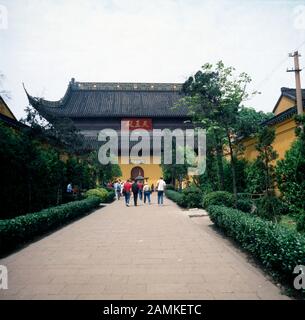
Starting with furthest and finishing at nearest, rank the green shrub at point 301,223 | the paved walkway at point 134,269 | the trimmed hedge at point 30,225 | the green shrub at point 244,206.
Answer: the green shrub at point 244,206, the trimmed hedge at point 30,225, the green shrub at point 301,223, the paved walkway at point 134,269

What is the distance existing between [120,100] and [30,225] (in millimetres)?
29297

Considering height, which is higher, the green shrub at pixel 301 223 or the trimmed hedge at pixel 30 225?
the green shrub at pixel 301 223

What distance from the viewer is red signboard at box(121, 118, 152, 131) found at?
3350 cm

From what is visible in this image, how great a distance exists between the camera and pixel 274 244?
4395 millimetres

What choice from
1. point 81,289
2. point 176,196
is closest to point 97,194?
point 176,196

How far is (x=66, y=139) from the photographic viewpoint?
571 inches

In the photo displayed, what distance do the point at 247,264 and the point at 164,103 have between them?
3111 centimetres

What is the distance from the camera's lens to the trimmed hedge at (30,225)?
20.2 ft

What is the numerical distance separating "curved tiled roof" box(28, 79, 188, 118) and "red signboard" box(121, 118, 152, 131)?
0.63 metres

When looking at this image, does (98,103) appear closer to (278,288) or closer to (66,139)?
(66,139)

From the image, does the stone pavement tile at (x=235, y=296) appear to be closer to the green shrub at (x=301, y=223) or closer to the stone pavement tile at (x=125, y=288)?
the stone pavement tile at (x=125, y=288)

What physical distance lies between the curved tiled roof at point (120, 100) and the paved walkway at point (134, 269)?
25.5m

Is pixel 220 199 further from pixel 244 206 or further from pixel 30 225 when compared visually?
pixel 30 225

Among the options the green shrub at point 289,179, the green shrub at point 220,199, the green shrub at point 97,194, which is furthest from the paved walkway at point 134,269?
the green shrub at point 97,194
